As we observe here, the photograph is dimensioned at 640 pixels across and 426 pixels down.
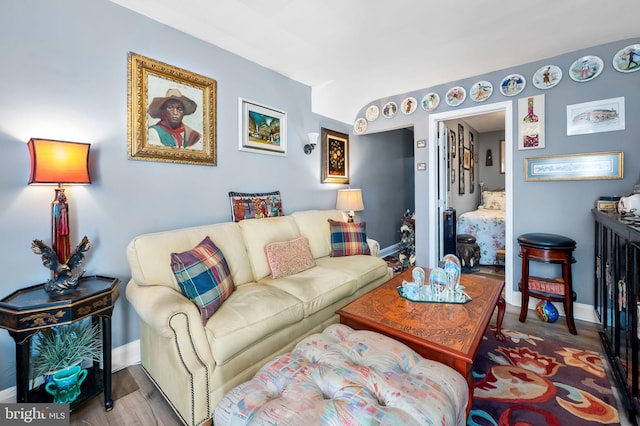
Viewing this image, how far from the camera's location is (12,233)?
1563 mm

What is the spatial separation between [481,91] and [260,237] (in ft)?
9.26

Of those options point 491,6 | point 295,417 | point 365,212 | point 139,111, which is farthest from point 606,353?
point 139,111

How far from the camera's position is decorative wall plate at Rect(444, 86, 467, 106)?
315 centimetres

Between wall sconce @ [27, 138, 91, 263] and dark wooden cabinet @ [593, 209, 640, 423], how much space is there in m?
2.85

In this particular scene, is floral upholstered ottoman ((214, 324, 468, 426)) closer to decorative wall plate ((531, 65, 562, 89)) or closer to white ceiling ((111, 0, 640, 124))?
white ceiling ((111, 0, 640, 124))

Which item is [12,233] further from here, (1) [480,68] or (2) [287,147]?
(1) [480,68]

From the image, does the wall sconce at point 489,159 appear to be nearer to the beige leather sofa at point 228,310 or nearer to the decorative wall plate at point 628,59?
the decorative wall plate at point 628,59

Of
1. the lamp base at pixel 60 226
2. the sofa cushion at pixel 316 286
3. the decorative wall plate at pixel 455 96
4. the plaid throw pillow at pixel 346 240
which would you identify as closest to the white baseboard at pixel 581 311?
the plaid throw pillow at pixel 346 240

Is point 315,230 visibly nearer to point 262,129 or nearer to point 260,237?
point 260,237

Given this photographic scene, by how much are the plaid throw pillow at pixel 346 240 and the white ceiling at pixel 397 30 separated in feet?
5.58

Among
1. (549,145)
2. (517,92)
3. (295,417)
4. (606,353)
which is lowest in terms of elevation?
(606,353)

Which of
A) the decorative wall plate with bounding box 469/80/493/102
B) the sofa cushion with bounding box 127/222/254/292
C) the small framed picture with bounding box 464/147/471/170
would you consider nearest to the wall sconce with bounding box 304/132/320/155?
the sofa cushion with bounding box 127/222/254/292

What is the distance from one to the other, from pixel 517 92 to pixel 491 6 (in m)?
1.20

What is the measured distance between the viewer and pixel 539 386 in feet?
5.28
